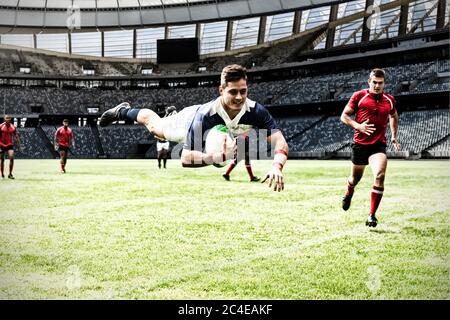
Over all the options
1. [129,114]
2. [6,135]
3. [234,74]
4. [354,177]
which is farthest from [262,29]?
[234,74]

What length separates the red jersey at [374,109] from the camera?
269 inches

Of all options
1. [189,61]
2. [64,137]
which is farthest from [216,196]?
[189,61]

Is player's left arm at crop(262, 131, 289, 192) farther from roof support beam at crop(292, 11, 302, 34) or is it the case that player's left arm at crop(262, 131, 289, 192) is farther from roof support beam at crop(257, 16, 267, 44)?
roof support beam at crop(257, 16, 267, 44)

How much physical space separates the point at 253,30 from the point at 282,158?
1926 inches

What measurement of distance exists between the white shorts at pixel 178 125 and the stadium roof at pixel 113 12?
3896 centimetres

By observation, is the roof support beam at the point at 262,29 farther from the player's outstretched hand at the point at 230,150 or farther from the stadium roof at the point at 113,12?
the player's outstretched hand at the point at 230,150

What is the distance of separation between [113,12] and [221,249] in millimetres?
47145

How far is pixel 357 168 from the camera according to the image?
7289 mm

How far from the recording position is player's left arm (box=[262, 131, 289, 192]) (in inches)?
170

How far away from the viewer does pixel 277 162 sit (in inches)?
191

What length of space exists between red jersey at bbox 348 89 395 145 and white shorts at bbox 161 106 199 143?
2.56 m

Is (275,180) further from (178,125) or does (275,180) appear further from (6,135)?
(6,135)

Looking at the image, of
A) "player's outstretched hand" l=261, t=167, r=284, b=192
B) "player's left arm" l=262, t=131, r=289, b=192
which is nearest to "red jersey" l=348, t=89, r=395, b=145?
"player's left arm" l=262, t=131, r=289, b=192
